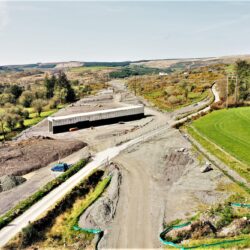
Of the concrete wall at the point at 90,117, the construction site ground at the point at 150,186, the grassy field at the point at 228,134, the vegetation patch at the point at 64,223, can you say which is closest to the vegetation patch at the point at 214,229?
the construction site ground at the point at 150,186

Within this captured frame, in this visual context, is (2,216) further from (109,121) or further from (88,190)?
(109,121)

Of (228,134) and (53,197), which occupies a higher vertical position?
(228,134)

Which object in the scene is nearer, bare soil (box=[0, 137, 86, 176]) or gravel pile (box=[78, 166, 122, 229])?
gravel pile (box=[78, 166, 122, 229])

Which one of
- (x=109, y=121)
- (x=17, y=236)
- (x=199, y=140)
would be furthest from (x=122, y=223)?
(x=109, y=121)

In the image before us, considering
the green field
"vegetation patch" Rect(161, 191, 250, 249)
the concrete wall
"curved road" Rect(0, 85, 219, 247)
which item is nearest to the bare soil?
"curved road" Rect(0, 85, 219, 247)

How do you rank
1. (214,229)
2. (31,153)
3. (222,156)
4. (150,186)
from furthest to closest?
(31,153) < (222,156) < (150,186) < (214,229)

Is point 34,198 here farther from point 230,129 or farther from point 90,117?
point 90,117

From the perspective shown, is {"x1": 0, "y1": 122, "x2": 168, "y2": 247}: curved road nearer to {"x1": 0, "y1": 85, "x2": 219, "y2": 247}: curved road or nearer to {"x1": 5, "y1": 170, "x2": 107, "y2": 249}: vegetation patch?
{"x1": 0, "y1": 85, "x2": 219, "y2": 247}: curved road

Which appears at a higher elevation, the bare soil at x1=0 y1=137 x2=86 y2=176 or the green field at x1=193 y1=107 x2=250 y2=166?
the green field at x1=193 y1=107 x2=250 y2=166

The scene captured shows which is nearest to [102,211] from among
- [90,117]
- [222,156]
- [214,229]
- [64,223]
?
[64,223]
